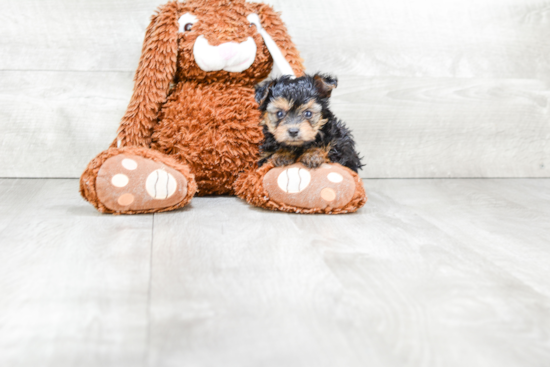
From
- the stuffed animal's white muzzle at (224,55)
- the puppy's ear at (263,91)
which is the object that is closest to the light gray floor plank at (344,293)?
the puppy's ear at (263,91)

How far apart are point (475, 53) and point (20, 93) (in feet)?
4.93

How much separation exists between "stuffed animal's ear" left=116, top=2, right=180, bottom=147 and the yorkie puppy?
288mm

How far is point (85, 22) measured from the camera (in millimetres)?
1547

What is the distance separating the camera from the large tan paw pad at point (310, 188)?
3.74 ft

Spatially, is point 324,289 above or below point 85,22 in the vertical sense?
below

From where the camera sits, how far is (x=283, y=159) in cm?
120

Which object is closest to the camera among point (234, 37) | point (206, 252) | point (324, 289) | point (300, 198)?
point (324, 289)

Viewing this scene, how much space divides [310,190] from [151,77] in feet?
1.71

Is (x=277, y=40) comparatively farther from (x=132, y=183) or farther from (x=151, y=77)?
(x=132, y=183)

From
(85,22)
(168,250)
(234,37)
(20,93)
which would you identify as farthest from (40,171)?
(168,250)

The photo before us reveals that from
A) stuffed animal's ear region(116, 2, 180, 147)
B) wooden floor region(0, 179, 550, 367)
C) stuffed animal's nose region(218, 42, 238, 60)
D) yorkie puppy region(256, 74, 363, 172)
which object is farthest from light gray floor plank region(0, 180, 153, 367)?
stuffed animal's nose region(218, 42, 238, 60)

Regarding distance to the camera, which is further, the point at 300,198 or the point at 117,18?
the point at 117,18

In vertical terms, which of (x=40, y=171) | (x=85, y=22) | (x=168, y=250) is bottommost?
(x=40, y=171)

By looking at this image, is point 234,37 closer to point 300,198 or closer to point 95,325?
point 300,198
